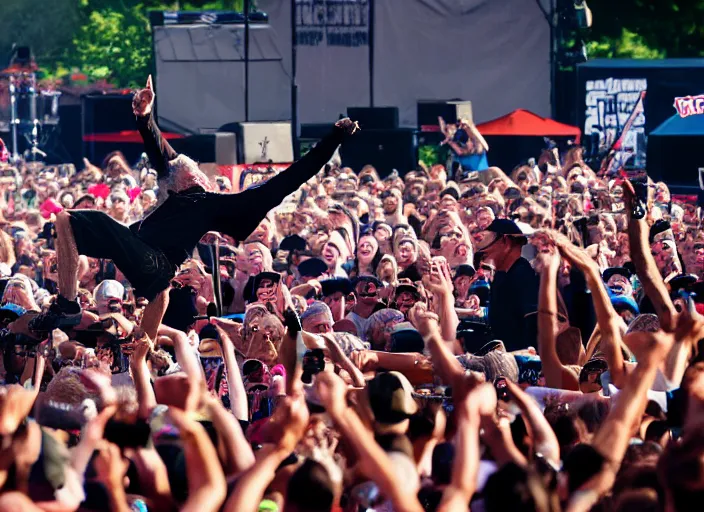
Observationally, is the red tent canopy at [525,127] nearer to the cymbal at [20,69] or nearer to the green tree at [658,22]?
the cymbal at [20,69]

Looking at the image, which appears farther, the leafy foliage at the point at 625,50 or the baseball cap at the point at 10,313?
the leafy foliage at the point at 625,50

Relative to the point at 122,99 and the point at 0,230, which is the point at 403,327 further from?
the point at 122,99

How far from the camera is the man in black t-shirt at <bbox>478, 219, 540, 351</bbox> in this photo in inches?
305

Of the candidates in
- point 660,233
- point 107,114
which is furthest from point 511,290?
point 107,114

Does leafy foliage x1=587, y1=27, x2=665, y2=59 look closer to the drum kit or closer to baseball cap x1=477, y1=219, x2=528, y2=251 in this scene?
the drum kit

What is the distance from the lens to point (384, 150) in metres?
23.3

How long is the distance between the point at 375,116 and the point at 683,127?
20.9ft

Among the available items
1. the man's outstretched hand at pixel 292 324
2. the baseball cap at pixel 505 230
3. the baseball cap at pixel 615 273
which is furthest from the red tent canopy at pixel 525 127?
the man's outstretched hand at pixel 292 324

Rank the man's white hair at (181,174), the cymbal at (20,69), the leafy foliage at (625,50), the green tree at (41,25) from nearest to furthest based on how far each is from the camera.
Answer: the man's white hair at (181,174)
the cymbal at (20,69)
the leafy foliage at (625,50)
the green tree at (41,25)

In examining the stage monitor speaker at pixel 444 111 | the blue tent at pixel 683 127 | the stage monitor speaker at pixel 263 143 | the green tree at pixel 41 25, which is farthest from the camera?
the green tree at pixel 41 25

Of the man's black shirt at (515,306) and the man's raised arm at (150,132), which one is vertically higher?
the man's raised arm at (150,132)

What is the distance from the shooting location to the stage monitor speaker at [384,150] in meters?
23.2

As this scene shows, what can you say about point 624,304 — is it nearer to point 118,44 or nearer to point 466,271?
point 466,271

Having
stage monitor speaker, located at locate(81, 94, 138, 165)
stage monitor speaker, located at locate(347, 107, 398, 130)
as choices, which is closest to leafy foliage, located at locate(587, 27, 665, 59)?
stage monitor speaker, located at locate(81, 94, 138, 165)
